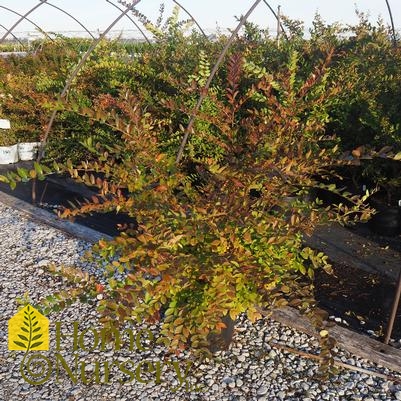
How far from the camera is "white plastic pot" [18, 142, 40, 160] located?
685cm

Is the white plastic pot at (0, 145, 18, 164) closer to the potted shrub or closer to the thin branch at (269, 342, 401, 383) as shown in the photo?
the potted shrub

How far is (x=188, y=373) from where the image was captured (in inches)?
93.3

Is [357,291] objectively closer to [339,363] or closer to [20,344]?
[339,363]

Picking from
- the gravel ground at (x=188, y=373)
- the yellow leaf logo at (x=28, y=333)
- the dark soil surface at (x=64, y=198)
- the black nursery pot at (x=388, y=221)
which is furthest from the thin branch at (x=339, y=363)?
the black nursery pot at (x=388, y=221)

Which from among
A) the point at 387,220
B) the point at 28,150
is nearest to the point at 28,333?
the point at 387,220

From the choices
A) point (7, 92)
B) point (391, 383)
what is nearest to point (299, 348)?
point (391, 383)

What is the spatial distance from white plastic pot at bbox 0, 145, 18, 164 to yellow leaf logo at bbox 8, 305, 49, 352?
14.7ft

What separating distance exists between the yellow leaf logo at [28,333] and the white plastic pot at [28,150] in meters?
4.56

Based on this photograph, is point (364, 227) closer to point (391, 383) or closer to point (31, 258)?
point (391, 383)

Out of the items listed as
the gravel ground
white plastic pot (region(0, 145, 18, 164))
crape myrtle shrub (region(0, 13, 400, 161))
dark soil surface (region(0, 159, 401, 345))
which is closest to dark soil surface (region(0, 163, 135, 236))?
dark soil surface (region(0, 159, 401, 345))

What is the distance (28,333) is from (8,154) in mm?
4615

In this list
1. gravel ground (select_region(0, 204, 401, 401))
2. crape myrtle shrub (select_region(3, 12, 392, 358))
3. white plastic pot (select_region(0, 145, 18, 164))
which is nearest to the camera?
crape myrtle shrub (select_region(3, 12, 392, 358))

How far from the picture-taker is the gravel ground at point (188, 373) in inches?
88.6

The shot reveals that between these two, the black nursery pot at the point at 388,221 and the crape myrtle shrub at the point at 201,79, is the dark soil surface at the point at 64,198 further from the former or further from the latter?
the black nursery pot at the point at 388,221
